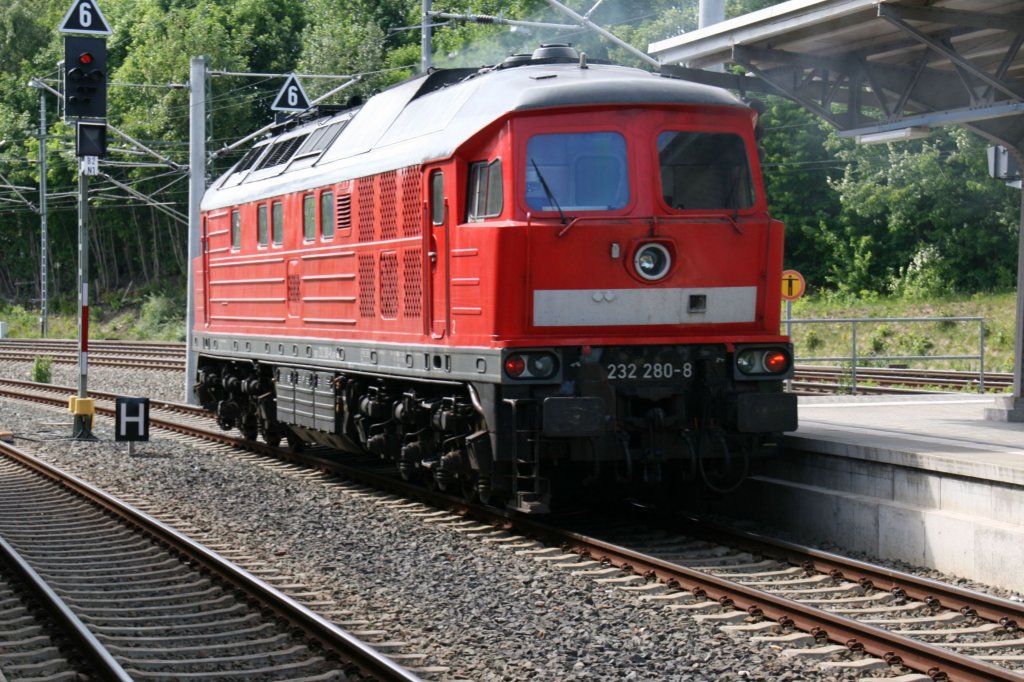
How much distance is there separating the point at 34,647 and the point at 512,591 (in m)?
2.96

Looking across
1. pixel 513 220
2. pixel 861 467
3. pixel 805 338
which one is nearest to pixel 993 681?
pixel 861 467

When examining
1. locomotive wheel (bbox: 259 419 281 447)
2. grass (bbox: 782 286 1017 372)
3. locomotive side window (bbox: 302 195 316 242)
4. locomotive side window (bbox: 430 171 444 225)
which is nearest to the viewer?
locomotive side window (bbox: 430 171 444 225)

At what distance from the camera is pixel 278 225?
15.1 meters

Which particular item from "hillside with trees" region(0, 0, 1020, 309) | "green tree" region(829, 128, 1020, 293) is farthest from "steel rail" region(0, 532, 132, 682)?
"green tree" region(829, 128, 1020, 293)

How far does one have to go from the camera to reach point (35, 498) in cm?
1362

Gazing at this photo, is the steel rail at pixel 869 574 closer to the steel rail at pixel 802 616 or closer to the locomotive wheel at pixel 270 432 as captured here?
the steel rail at pixel 802 616

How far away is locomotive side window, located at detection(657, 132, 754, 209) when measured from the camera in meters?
10.6

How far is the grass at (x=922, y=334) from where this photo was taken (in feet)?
104

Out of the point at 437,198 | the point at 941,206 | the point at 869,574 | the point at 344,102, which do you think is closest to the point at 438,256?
the point at 437,198

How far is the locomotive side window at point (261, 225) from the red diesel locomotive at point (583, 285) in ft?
12.7

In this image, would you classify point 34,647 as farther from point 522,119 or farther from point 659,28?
point 659,28

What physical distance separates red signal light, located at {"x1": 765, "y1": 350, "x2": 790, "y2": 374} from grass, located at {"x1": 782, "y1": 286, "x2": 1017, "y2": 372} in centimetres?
1915

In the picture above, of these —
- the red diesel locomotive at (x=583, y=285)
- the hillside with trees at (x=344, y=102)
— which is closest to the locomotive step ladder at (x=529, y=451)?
the red diesel locomotive at (x=583, y=285)

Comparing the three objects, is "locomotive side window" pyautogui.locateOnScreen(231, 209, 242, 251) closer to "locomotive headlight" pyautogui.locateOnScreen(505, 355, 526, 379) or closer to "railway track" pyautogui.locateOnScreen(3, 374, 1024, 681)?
"railway track" pyautogui.locateOnScreen(3, 374, 1024, 681)
